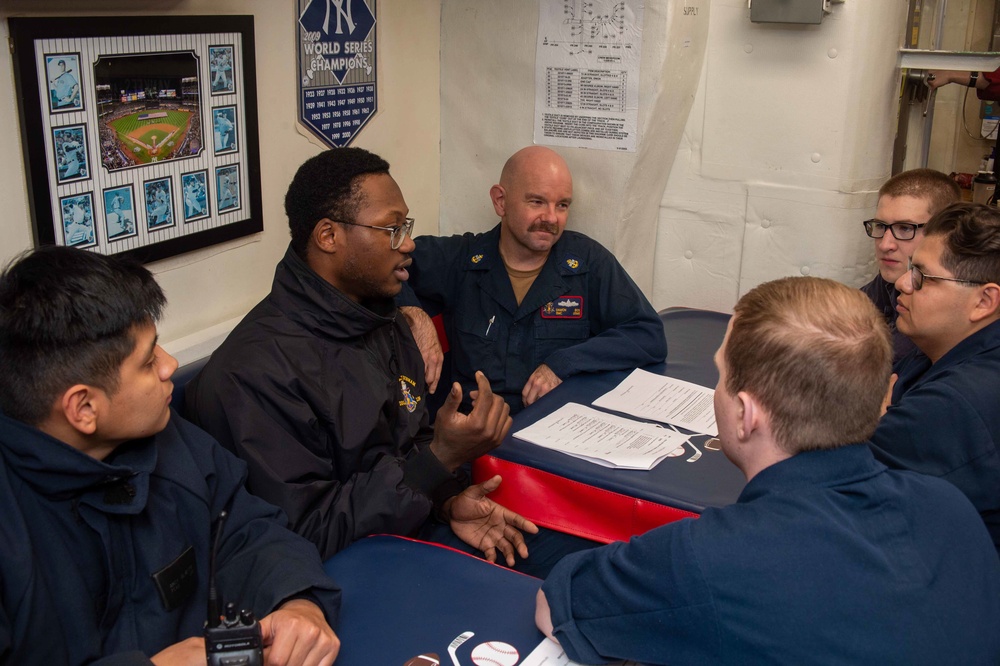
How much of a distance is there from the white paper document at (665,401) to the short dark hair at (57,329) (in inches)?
49.3

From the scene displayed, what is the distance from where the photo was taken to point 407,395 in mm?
2213

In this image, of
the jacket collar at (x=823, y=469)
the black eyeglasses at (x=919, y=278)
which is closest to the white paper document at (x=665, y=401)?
the black eyeglasses at (x=919, y=278)

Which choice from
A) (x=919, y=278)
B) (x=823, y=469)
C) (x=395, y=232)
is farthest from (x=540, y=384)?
(x=823, y=469)

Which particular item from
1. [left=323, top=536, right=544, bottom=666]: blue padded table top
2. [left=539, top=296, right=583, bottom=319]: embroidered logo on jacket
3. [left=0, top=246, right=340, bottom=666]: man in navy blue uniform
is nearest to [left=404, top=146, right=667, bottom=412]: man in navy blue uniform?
[left=539, top=296, right=583, bottom=319]: embroidered logo on jacket

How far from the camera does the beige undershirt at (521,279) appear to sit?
2938 mm

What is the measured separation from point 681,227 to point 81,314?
8.22ft

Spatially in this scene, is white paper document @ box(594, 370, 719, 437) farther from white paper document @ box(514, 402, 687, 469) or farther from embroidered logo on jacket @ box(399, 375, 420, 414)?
embroidered logo on jacket @ box(399, 375, 420, 414)

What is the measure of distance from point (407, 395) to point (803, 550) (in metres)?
1.24

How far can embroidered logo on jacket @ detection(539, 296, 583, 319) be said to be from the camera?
2.88 m

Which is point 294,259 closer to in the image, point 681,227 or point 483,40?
point 483,40

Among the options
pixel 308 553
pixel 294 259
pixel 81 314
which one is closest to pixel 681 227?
pixel 294 259

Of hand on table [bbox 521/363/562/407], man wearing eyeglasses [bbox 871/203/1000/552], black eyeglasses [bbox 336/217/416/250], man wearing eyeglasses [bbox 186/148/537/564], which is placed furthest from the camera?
hand on table [bbox 521/363/562/407]

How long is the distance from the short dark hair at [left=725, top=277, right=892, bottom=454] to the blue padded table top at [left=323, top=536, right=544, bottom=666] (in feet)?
1.58

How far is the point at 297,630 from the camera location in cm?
128
